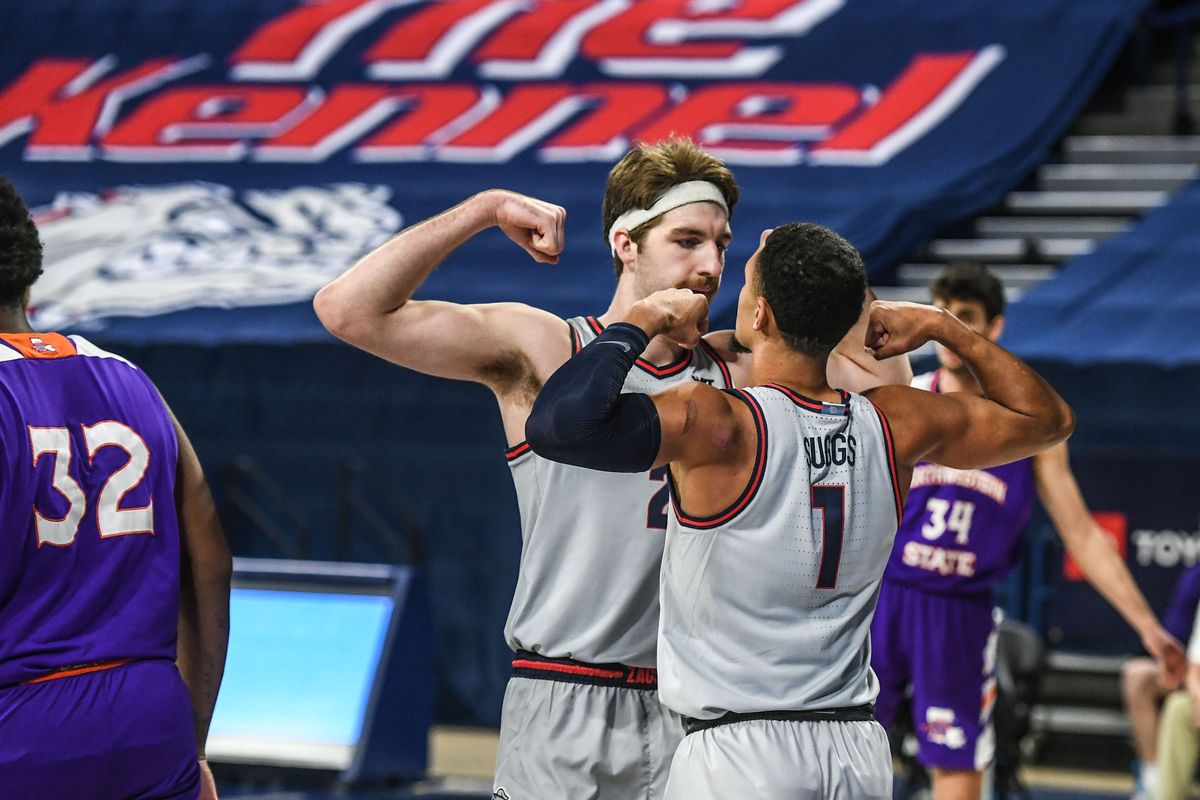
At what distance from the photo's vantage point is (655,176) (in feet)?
13.5

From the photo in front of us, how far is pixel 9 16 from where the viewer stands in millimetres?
13219

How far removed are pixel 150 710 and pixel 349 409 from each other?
299 inches

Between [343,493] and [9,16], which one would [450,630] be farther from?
[9,16]

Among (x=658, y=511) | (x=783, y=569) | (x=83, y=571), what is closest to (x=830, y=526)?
(x=783, y=569)

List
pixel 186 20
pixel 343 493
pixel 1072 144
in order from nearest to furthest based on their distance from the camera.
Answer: pixel 343 493, pixel 1072 144, pixel 186 20

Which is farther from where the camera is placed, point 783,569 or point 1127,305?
point 1127,305

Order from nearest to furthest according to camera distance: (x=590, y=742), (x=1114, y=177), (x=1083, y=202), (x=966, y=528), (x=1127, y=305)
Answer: (x=590, y=742)
(x=966, y=528)
(x=1127, y=305)
(x=1083, y=202)
(x=1114, y=177)

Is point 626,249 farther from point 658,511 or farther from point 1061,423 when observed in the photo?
point 1061,423

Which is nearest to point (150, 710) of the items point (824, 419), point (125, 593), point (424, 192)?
point (125, 593)

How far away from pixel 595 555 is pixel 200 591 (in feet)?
2.87

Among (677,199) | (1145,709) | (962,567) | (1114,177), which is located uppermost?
(677,199)

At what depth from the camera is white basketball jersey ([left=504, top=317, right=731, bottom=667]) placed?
3.94 m

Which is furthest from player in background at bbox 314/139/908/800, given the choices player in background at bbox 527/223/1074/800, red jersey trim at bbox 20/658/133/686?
red jersey trim at bbox 20/658/133/686

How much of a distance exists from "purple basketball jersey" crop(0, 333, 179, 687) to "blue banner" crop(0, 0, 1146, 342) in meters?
5.99
